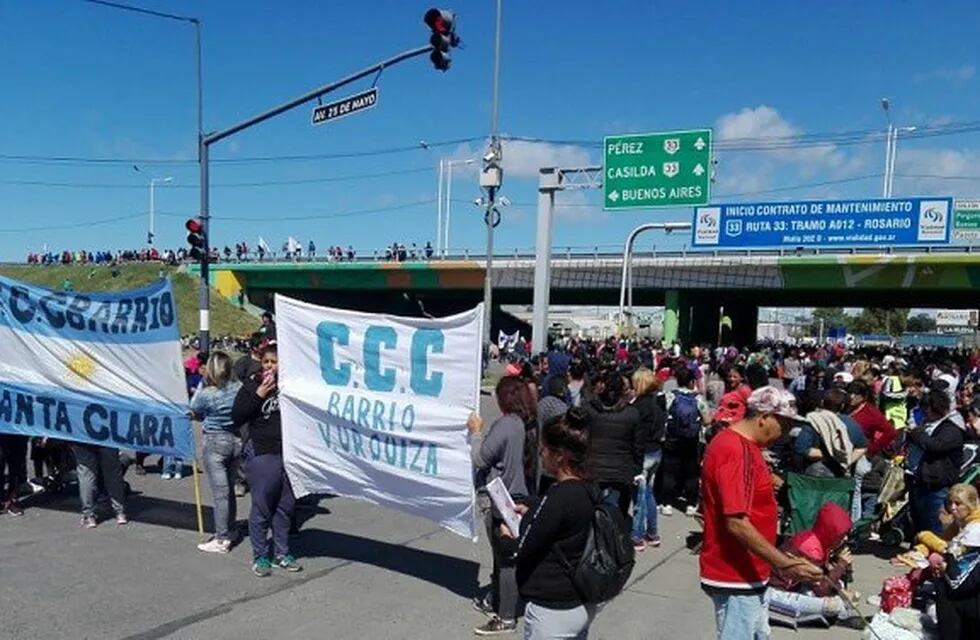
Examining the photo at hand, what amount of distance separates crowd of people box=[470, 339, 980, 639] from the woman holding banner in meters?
2.29

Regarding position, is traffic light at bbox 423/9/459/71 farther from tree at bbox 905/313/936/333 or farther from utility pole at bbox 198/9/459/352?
tree at bbox 905/313/936/333

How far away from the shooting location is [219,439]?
7.02m

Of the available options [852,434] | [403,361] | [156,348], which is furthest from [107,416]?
[852,434]

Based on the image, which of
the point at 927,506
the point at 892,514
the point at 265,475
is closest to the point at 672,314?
the point at 892,514

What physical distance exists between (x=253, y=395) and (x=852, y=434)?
551 cm

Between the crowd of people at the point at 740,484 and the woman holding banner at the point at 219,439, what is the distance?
7.50 ft

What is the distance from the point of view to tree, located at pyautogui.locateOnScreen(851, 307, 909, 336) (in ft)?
372

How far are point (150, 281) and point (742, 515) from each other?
63.7m

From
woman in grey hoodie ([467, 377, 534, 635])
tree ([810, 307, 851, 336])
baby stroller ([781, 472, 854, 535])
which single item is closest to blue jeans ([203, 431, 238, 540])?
woman in grey hoodie ([467, 377, 534, 635])

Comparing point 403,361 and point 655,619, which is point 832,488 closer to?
point 655,619

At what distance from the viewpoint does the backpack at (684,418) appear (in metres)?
8.95

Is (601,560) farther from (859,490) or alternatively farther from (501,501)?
(859,490)

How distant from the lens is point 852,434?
7625 mm

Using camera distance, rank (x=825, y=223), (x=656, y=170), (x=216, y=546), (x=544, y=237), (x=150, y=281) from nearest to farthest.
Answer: (x=216, y=546) < (x=544, y=237) < (x=656, y=170) < (x=825, y=223) < (x=150, y=281)
